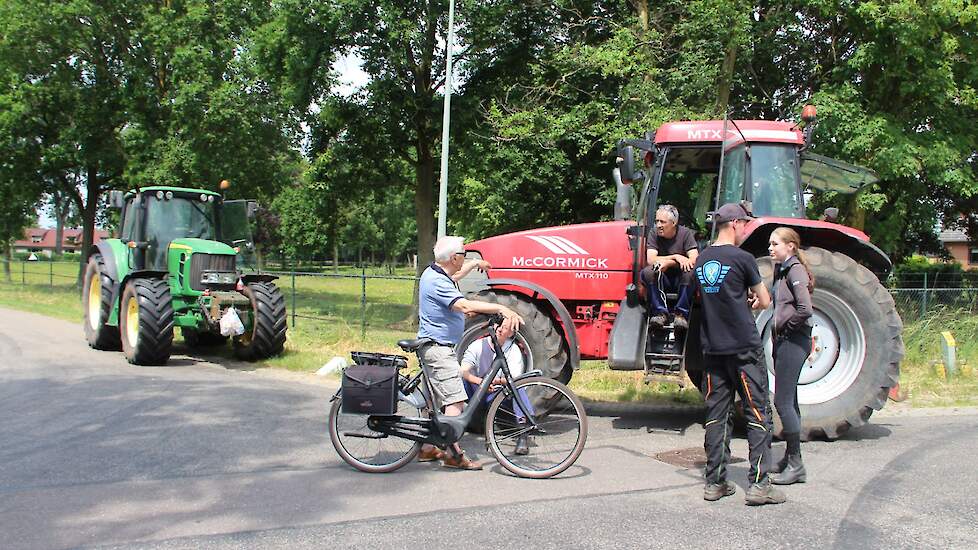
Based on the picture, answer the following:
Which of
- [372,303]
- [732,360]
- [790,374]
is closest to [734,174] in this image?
[790,374]

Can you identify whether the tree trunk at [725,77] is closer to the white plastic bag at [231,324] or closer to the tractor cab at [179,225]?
the tractor cab at [179,225]

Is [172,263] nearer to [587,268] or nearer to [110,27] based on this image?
[587,268]

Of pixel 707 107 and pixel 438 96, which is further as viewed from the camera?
pixel 438 96

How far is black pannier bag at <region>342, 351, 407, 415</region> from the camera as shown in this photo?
5.75 meters

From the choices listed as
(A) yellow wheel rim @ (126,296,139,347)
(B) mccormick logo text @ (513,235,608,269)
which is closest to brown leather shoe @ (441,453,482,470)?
(B) mccormick logo text @ (513,235,608,269)

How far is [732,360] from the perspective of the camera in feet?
17.1

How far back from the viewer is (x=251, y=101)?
79.5ft

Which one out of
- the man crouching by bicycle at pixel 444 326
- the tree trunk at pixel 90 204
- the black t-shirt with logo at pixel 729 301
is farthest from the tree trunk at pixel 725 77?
the tree trunk at pixel 90 204

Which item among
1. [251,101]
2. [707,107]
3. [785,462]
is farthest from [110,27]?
[785,462]

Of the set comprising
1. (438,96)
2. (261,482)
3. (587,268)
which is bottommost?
(261,482)

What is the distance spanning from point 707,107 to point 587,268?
9234 millimetres

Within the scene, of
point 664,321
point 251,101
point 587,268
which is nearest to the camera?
point 664,321

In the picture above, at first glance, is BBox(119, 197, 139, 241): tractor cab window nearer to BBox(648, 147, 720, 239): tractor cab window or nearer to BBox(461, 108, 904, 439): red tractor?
BBox(461, 108, 904, 439): red tractor

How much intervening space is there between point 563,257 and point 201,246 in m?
6.62
